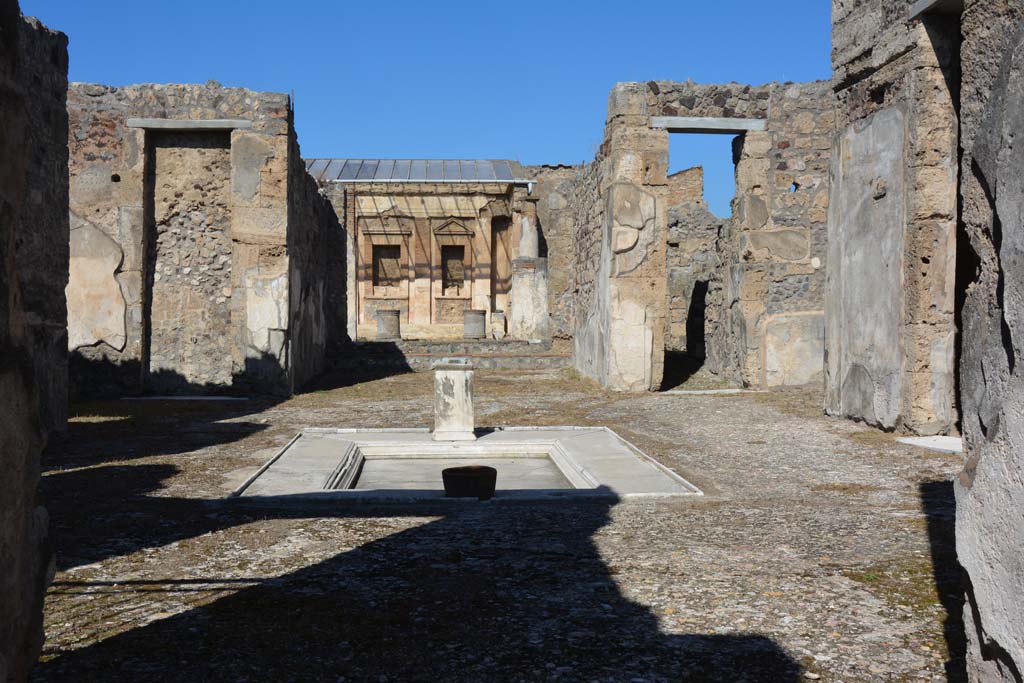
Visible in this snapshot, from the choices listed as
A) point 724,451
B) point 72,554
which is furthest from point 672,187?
point 72,554

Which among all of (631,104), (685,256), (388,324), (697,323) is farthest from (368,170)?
(631,104)

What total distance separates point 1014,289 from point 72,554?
3.45m

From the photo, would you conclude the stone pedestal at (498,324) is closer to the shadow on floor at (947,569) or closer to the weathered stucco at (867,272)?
the weathered stucco at (867,272)

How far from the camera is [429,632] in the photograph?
280 cm

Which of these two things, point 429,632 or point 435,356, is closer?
point 429,632

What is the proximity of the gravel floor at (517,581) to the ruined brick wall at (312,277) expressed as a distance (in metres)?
5.38

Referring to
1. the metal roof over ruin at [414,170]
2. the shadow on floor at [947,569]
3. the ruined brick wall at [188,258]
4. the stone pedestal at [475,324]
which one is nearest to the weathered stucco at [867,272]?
the shadow on floor at [947,569]

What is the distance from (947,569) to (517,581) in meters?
1.62

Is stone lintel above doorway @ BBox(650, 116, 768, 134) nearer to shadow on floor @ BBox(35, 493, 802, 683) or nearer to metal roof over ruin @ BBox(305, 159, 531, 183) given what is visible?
shadow on floor @ BBox(35, 493, 802, 683)

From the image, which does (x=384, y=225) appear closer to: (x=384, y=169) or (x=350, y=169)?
(x=384, y=169)

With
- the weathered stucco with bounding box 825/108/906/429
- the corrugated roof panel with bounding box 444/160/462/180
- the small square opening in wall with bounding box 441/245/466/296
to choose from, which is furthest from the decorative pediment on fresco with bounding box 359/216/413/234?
the weathered stucco with bounding box 825/108/906/429

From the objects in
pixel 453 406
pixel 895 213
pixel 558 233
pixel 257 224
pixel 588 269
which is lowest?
pixel 453 406

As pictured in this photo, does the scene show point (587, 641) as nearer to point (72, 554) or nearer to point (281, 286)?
point (72, 554)

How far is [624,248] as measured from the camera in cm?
1070
